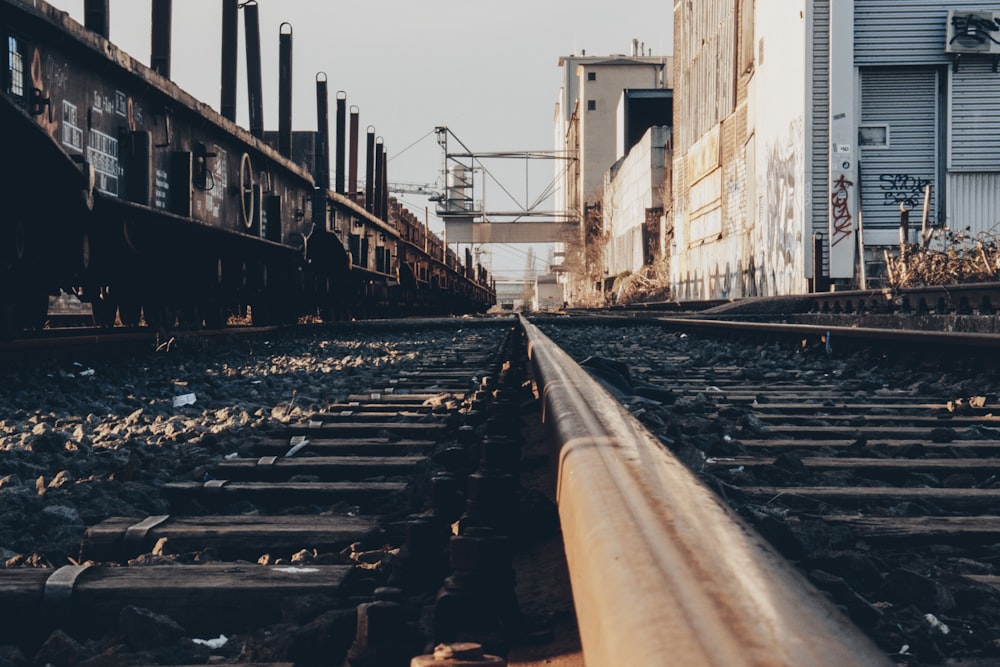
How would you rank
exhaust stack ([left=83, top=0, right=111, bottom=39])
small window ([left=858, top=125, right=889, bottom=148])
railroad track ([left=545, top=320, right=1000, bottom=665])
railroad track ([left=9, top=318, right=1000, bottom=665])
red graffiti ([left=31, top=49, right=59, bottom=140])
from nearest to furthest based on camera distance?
railroad track ([left=9, top=318, right=1000, bottom=665]) → railroad track ([left=545, top=320, right=1000, bottom=665]) → red graffiti ([left=31, top=49, right=59, bottom=140]) → exhaust stack ([left=83, top=0, right=111, bottom=39]) → small window ([left=858, top=125, right=889, bottom=148])

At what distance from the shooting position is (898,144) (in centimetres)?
1931

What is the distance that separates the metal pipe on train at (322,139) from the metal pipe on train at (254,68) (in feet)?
5.77

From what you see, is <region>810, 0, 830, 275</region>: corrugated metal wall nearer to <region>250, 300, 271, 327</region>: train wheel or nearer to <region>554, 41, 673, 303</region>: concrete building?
<region>250, 300, 271, 327</region>: train wheel

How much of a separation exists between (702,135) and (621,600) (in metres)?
30.6

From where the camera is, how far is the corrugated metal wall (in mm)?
19281

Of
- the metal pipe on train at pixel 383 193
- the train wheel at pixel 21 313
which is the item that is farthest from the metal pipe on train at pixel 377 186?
the train wheel at pixel 21 313

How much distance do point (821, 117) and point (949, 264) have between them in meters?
7.28

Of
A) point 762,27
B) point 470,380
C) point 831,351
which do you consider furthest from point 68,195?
point 762,27

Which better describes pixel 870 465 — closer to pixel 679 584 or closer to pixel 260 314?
pixel 679 584

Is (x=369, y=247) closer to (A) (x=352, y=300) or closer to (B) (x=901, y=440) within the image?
(A) (x=352, y=300)

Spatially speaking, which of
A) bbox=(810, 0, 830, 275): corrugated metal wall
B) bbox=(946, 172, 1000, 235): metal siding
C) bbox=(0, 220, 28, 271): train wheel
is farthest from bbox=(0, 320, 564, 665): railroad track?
bbox=(946, 172, 1000, 235): metal siding

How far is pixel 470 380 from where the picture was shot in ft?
20.3

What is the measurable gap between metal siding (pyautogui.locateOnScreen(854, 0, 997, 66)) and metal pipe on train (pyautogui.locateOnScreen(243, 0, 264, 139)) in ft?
39.7

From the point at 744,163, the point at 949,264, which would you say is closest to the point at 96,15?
the point at 949,264
